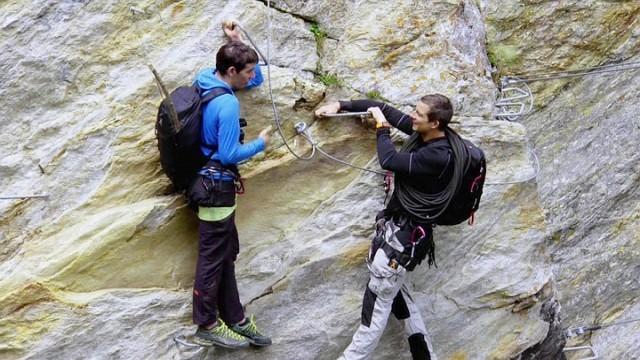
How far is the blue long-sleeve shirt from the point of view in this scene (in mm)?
6797

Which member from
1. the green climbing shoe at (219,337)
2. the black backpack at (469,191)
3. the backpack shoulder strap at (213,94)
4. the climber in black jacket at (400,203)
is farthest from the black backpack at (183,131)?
the black backpack at (469,191)

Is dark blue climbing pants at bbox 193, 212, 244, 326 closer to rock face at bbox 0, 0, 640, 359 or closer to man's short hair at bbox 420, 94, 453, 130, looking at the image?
rock face at bbox 0, 0, 640, 359

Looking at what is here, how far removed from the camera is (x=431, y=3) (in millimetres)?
8531

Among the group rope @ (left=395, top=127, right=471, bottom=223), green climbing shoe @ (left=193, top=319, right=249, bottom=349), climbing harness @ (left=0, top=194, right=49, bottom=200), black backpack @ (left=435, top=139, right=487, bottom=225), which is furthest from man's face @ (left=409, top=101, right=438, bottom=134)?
climbing harness @ (left=0, top=194, right=49, bottom=200)

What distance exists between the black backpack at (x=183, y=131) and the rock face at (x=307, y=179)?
60 centimetres

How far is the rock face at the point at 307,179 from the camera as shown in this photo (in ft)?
24.1

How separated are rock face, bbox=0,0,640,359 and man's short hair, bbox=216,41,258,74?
0.90 meters

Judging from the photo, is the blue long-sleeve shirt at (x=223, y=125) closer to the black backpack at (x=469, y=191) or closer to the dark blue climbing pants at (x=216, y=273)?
the dark blue climbing pants at (x=216, y=273)

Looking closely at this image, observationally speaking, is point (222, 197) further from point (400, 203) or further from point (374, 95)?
point (374, 95)

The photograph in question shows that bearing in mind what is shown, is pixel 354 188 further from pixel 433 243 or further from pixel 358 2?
pixel 358 2

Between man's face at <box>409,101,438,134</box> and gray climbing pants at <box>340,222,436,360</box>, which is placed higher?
man's face at <box>409,101,438,134</box>

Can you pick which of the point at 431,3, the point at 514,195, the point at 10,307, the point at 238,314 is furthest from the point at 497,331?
the point at 10,307

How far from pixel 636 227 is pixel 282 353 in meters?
5.49

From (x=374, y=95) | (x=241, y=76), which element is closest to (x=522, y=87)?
(x=374, y=95)
